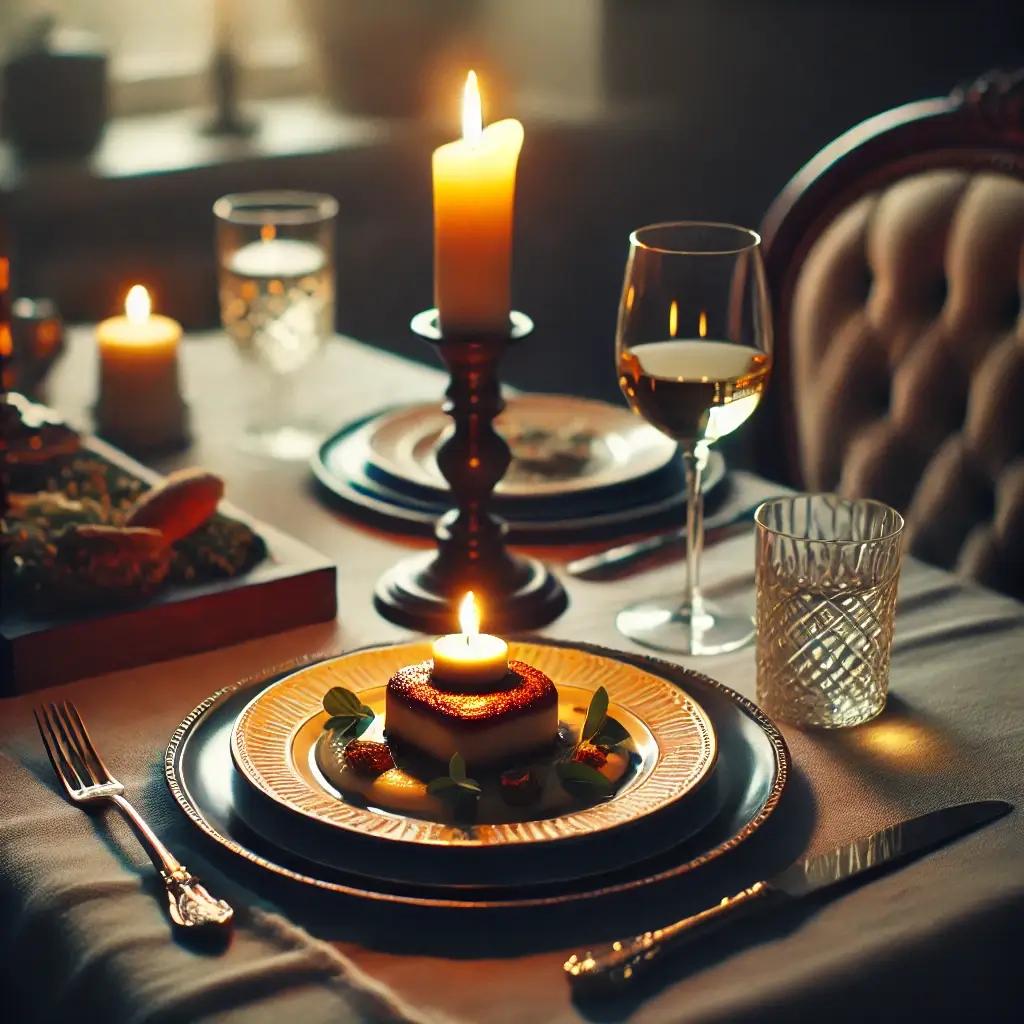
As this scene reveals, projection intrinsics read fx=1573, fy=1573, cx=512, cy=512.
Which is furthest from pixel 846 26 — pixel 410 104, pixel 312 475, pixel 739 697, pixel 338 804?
pixel 338 804

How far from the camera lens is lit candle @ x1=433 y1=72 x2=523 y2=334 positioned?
106cm

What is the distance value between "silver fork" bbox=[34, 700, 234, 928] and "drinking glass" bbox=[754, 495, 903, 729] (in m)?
0.38

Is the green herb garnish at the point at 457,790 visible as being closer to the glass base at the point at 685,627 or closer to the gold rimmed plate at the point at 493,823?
the gold rimmed plate at the point at 493,823

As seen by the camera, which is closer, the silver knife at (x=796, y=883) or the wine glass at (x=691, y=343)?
the silver knife at (x=796, y=883)

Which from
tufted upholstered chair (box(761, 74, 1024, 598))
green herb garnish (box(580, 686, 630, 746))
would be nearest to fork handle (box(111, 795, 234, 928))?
green herb garnish (box(580, 686, 630, 746))

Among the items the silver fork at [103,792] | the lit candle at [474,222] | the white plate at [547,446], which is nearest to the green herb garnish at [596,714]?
the silver fork at [103,792]

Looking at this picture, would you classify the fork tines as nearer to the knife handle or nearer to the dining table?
the dining table

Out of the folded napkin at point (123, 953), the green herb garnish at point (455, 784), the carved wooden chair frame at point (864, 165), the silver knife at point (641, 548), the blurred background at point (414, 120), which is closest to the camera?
the folded napkin at point (123, 953)

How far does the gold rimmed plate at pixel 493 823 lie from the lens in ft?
2.45

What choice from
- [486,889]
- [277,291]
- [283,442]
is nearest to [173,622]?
[486,889]

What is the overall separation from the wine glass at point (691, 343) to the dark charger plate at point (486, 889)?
17cm

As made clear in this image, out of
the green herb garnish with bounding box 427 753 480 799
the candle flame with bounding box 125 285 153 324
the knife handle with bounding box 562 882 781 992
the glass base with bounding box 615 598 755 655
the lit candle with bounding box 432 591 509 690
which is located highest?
the candle flame with bounding box 125 285 153 324

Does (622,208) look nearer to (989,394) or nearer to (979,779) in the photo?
(989,394)

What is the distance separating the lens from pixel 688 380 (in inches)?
41.4
